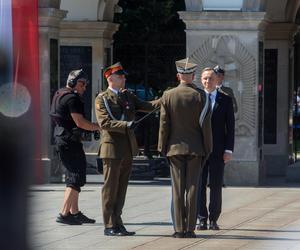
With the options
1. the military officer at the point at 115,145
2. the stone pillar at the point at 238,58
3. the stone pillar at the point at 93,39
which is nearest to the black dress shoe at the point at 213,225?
the military officer at the point at 115,145

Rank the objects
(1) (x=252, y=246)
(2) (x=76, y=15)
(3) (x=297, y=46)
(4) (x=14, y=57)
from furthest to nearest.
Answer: (3) (x=297, y=46) → (2) (x=76, y=15) → (1) (x=252, y=246) → (4) (x=14, y=57)

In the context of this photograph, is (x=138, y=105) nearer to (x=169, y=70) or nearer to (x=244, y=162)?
(x=244, y=162)

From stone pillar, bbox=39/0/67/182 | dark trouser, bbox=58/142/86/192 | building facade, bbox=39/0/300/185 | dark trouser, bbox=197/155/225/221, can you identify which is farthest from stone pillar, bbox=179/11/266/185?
dark trouser, bbox=58/142/86/192

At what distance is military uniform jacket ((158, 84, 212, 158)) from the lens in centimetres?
1009

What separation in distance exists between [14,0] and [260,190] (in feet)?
42.2

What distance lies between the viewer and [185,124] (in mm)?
10117

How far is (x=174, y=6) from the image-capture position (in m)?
29.9

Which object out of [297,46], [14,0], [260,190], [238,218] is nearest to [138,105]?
[238,218]

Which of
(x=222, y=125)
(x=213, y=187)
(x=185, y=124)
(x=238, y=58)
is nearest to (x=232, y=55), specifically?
(x=238, y=58)

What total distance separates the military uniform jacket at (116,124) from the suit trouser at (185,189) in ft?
1.63

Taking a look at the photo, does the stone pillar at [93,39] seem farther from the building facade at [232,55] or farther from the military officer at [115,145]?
the military officer at [115,145]

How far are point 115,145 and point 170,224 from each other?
1593 millimetres

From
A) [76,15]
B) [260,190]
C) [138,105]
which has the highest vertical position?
[76,15]

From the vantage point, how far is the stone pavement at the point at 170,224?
9648 millimetres
